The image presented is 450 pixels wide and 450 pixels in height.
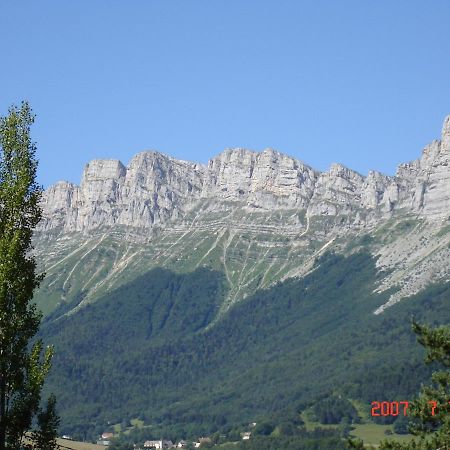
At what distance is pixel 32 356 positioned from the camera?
7925 cm

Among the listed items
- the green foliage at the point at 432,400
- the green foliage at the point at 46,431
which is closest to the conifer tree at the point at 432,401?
the green foliage at the point at 432,400

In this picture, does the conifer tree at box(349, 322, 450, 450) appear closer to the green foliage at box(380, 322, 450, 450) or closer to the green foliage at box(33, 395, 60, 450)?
the green foliage at box(380, 322, 450, 450)

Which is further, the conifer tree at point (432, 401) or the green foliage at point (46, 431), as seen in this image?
the conifer tree at point (432, 401)

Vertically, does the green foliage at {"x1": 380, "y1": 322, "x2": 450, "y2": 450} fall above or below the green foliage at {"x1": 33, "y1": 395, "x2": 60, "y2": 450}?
above

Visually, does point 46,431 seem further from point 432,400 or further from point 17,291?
point 432,400

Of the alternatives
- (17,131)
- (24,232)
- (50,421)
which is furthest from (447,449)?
(17,131)

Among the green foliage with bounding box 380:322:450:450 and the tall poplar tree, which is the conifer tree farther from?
the tall poplar tree

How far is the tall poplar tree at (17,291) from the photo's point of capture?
251ft

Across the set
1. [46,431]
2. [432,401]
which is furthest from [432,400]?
[46,431]

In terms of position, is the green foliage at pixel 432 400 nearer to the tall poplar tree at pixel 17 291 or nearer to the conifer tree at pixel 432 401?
the conifer tree at pixel 432 401

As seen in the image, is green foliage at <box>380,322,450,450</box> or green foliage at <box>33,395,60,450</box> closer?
green foliage at <box>33,395,60,450</box>

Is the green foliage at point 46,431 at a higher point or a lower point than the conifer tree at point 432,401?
lower

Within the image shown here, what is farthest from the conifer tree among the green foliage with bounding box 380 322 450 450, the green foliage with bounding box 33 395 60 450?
the green foliage with bounding box 33 395 60 450

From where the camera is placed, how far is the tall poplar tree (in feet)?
251
